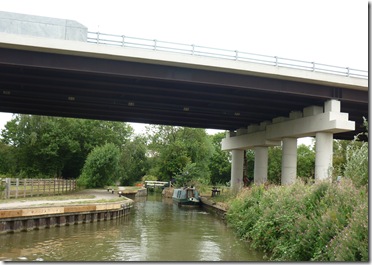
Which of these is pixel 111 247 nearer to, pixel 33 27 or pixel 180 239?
pixel 180 239

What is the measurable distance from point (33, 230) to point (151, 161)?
203 ft

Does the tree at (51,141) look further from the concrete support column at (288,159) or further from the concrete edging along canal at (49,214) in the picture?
the concrete edging along canal at (49,214)

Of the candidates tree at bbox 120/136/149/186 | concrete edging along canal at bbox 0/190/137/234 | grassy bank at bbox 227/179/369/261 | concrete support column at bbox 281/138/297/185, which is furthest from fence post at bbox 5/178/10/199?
tree at bbox 120/136/149/186

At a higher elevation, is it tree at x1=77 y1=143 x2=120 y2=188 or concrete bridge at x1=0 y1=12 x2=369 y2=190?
concrete bridge at x1=0 y1=12 x2=369 y2=190

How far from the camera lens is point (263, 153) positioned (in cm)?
4253

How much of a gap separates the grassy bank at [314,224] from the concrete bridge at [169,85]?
11.0 metres

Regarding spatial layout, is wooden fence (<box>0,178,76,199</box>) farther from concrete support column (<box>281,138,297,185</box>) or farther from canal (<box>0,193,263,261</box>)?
concrete support column (<box>281,138,297,185</box>)

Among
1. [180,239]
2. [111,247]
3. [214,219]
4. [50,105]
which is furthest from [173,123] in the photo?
[111,247]

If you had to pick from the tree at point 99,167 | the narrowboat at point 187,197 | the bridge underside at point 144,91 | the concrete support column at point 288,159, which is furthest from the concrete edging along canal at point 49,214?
the tree at point 99,167

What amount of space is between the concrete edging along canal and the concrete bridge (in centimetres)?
798

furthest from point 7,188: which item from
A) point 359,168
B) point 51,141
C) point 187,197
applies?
point 51,141

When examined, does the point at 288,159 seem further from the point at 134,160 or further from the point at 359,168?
the point at 134,160

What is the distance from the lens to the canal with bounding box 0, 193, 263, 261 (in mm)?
15477

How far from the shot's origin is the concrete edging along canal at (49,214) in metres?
19.5
